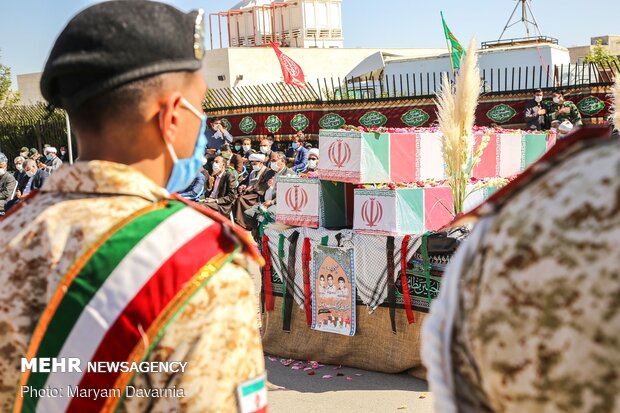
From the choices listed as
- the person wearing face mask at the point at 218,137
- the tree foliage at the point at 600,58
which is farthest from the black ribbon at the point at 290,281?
the person wearing face mask at the point at 218,137

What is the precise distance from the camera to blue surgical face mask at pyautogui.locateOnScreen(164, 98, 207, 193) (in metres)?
1.41

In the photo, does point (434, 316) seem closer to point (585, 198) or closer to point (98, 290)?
point (585, 198)

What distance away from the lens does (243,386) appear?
1237mm

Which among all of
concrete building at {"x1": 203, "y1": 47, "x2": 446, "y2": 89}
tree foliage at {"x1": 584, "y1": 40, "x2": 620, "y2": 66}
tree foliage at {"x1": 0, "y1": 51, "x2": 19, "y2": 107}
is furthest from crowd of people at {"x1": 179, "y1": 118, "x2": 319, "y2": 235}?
tree foliage at {"x1": 0, "y1": 51, "x2": 19, "y2": 107}

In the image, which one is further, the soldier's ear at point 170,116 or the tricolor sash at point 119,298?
the soldier's ear at point 170,116

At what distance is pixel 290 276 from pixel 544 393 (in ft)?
18.3

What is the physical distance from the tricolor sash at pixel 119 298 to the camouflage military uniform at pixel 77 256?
0.02 metres

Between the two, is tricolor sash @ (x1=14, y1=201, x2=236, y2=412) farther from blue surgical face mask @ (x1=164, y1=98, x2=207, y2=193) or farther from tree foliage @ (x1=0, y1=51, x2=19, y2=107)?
tree foliage @ (x1=0, y1=51, x2=19, y2=107)

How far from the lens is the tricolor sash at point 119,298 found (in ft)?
4.03

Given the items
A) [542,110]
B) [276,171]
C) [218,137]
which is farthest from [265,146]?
[542,110]

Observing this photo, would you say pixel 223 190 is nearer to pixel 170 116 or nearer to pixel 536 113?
pixel 536 113

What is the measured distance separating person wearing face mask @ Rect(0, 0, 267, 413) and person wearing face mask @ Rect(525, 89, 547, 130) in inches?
541

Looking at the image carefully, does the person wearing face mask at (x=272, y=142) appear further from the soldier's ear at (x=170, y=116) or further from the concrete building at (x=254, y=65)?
the soldier's ear at (x=170, y=116)

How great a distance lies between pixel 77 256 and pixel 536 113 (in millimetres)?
14140
